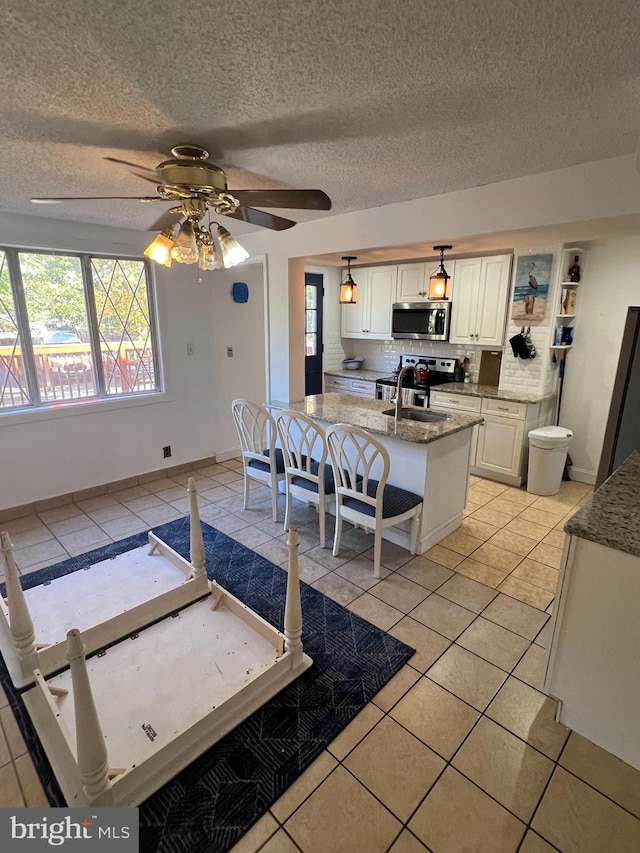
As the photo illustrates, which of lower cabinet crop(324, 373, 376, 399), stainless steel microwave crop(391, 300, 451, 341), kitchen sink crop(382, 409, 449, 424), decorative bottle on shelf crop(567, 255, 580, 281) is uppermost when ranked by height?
decorative bottle on shelf crop(567, 255, 580, 281)

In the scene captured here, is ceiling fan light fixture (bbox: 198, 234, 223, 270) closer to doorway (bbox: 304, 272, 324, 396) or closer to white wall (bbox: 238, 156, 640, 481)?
white wall (bbox: 238, 156, 640, 481)

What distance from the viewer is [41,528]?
3.29 metres

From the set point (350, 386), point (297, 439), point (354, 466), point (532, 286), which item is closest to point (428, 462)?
point (354, 466)

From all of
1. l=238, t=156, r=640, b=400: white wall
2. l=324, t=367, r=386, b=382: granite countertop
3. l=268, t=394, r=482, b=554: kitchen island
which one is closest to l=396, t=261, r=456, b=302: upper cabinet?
l=324, t=367, r=386, b=382: granite countertop

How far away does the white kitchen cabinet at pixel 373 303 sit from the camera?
211 inches

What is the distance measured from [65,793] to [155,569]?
1286 mm

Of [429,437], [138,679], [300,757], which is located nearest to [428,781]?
[300,757]

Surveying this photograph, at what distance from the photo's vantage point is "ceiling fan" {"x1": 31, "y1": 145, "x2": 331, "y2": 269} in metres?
1.69

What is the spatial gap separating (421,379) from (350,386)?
1.09 m

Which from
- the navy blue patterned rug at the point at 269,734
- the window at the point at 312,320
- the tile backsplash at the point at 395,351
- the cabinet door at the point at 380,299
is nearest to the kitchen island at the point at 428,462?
the navy blue patterned rug at the point at 269,734

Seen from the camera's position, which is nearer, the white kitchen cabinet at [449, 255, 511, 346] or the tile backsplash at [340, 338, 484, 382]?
the white kitchen cabinet at [449, 255, 511, 346]

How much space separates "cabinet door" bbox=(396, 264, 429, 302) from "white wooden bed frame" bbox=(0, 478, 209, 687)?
383cm

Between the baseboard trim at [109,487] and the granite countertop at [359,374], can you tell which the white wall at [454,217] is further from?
the granite countertop at [359,374]

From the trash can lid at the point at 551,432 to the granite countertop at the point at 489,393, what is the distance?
0.27 metres
